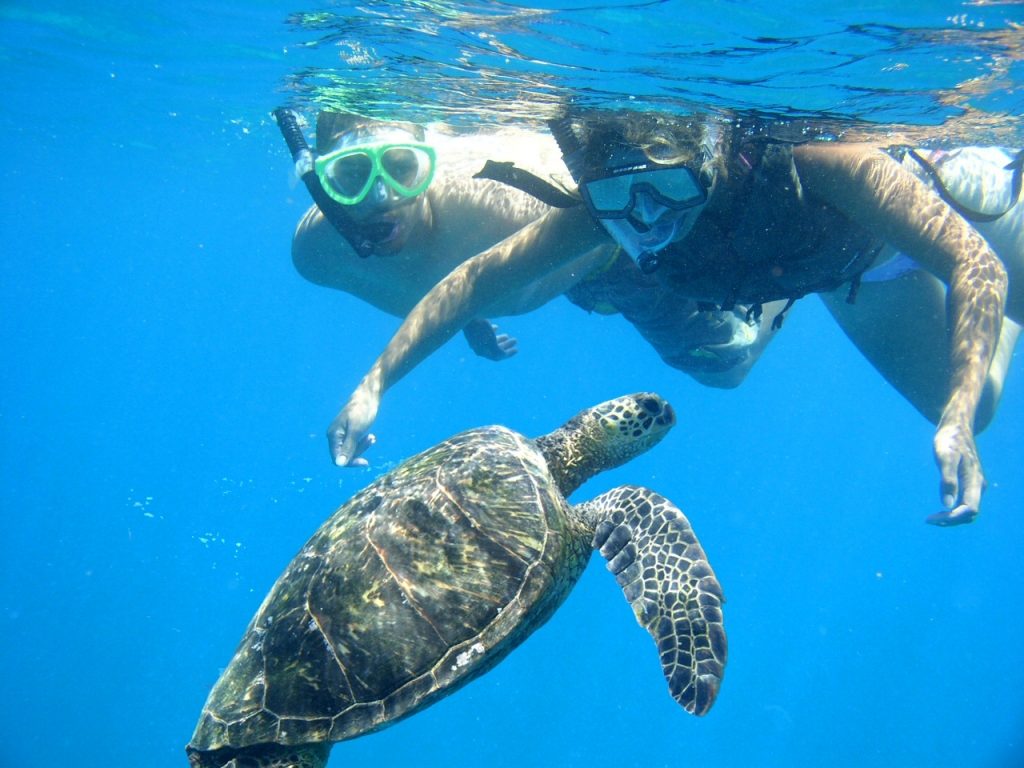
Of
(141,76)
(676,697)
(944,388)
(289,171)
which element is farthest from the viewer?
(289,171)

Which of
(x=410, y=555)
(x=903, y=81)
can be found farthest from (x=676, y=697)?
(x=903, y=81)

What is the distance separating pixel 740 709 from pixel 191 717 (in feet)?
73.3

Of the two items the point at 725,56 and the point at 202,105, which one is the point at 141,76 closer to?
the point at 202,105

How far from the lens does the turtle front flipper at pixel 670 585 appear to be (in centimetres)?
275

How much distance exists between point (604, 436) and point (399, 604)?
66.3 inches

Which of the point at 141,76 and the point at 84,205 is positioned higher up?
the point at 141,76

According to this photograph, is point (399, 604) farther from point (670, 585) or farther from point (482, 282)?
point (482, 282)

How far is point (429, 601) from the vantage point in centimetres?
300

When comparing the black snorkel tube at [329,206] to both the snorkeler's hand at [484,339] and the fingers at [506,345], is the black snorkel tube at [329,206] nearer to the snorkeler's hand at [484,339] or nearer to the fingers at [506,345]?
the snorkeler's hand at [484,339]

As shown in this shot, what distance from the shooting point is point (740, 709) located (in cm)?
2575

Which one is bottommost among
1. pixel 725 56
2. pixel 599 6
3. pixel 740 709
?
pixel 740 709

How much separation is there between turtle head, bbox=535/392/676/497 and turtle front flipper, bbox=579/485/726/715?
359mm

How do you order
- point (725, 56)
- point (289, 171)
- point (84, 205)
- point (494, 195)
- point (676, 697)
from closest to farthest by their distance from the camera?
point (676, 697) < point (725, 56) < point (494, 195) < point (289, 171) < point (84, 205)

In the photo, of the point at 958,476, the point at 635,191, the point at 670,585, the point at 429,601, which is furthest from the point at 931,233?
the point at 429,601
